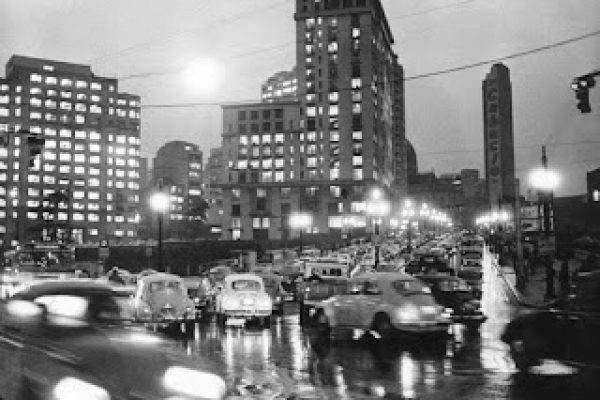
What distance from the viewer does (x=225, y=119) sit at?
153m

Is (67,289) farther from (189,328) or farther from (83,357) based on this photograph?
(189,328)

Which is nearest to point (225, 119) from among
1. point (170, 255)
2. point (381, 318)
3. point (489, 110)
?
point (489, 110)

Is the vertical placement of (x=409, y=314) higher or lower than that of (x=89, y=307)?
lower

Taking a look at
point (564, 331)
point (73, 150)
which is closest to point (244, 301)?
point (564, 331)

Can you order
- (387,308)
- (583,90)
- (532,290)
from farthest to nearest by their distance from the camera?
(532,290), (583,90), (387,308)

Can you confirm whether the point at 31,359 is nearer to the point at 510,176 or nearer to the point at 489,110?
the point at 489,110

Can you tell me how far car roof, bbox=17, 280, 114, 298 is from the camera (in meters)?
8.30

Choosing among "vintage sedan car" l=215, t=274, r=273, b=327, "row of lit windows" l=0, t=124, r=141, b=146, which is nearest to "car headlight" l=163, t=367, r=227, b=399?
"vintage sedan car" l=215, t=274, r=273, b=327

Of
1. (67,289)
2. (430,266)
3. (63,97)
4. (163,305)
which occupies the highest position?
(63,97)

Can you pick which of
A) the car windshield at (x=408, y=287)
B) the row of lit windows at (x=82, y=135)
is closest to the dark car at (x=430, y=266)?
the car windshield at (x=408, y=287)

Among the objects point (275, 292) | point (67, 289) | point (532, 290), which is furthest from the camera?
point (532, 290)

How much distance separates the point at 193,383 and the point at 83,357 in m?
1.18

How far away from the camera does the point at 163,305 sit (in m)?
18.9

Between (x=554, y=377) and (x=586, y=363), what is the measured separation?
151 centimetres
